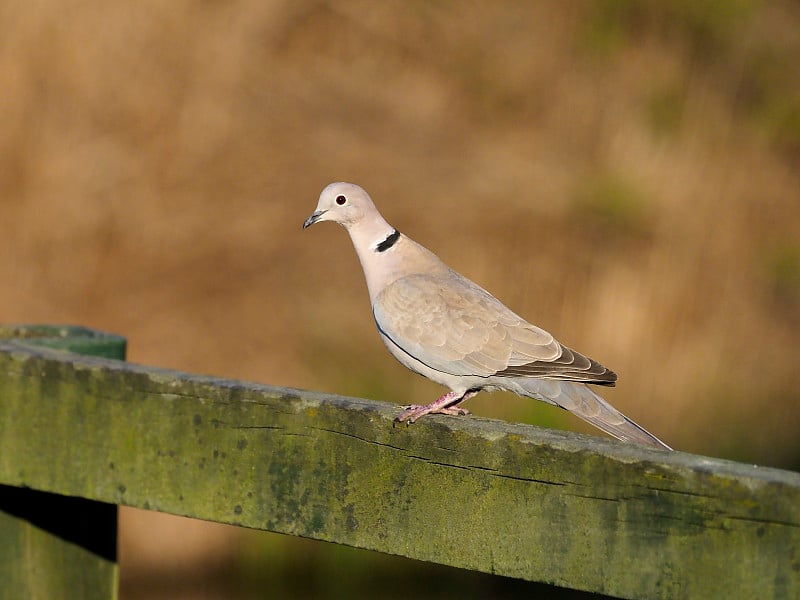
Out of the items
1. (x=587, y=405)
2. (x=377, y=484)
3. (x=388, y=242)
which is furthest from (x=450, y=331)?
(x=377, y=484)

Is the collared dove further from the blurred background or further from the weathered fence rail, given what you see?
the blurred background

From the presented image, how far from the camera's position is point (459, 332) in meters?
3.56

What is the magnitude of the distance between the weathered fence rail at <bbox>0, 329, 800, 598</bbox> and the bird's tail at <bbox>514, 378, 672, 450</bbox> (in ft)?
1.85

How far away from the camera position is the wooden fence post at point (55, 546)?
3.00 m

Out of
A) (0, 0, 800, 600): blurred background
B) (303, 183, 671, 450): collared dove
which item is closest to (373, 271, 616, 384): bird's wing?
(303, 183, 671, 450): collared dove

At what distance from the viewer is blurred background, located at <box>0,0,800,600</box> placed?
6203 millimetres

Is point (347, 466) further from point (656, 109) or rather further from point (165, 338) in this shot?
point (656, 109)

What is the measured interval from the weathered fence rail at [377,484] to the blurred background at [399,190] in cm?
304

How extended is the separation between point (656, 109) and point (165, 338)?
→ 3.04 m

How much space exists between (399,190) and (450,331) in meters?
3.62

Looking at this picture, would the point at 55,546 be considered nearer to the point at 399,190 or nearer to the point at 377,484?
the point at 377,484

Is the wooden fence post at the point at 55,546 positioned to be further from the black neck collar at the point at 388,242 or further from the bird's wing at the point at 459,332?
the black neck collar at the point at 388,242

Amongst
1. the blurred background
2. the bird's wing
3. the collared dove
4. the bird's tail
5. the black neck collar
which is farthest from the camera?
the blurred background

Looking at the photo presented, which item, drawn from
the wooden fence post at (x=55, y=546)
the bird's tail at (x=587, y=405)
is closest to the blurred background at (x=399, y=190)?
the bird's tail at (x=587, y=405)
